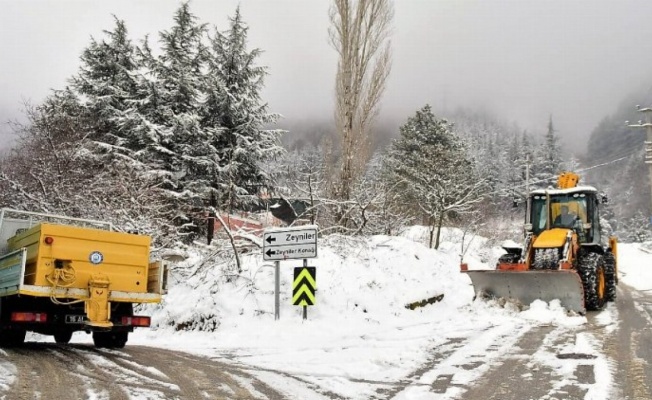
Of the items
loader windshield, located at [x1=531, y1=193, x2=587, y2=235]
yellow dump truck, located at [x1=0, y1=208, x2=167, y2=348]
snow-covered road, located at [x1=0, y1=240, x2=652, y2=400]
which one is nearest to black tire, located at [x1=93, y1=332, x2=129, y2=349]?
yellow dump truck, located at [x1=0, y1=208, x2=167, y2=348]

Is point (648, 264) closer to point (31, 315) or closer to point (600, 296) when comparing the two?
point (600, 296)

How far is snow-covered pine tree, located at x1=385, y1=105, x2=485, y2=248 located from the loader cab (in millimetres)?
6313

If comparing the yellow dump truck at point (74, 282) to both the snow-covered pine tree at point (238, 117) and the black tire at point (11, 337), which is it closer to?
the black tire at point (11, 337)

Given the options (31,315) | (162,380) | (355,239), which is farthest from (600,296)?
(31,315)

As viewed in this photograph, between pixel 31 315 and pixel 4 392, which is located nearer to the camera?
pixel 4 392

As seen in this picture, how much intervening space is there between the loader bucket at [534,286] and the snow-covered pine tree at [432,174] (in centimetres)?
757

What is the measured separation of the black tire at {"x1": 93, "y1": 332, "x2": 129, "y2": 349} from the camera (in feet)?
28.7

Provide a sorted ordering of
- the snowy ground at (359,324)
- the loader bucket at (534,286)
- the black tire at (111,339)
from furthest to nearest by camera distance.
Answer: the loader bucket at (534,286)
the black tire at (111,339)
the snowy ground at (359,324)

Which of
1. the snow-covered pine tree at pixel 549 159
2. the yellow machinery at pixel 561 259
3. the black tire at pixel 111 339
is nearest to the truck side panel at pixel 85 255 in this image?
the black tire at pixel 111 339

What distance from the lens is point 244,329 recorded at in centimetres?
1040

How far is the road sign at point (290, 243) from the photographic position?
1057cm

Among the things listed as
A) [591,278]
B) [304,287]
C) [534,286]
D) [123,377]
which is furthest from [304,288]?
[591,278]

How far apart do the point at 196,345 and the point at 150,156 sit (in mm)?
12984

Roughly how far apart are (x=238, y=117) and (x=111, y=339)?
14948 mm
